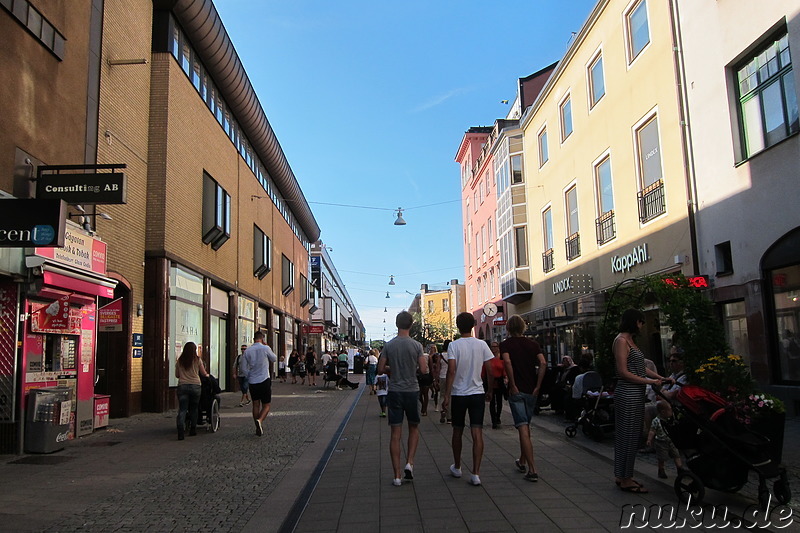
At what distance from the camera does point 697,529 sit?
4969 millimetres

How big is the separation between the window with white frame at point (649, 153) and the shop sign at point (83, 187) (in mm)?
12269

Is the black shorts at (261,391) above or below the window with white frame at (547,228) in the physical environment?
below

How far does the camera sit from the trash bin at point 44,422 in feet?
29.7

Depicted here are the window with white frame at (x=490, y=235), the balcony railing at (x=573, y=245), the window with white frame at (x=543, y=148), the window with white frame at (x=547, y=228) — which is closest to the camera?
the balcony railing at (x=573, y=245)

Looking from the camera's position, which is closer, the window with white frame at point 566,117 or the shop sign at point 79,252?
the shop sign at point 79,252

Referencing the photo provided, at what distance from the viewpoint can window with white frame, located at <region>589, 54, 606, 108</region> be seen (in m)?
19.6

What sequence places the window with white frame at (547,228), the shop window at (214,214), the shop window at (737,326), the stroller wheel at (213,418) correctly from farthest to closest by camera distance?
the window with white frame at (547,228)
the shop window at (214,214)
the shop window at (737,326)
the stroller wheel at (213,418)

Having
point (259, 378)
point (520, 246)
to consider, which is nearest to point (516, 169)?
point (520, 246)

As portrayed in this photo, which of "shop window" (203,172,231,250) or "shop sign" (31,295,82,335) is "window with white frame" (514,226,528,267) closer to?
"shop window" (203,172,231,250)

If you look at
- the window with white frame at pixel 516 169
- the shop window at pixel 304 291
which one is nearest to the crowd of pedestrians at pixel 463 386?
the window with white frame at pixel 516 169

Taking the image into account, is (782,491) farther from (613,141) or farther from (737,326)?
(613,141)

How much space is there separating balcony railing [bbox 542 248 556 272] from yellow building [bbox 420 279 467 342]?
1299 cm

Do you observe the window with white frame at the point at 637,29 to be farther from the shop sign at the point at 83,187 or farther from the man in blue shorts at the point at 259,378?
the shop sign at the point at 83,187

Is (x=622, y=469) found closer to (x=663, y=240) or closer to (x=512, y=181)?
(x=663, y=240)
